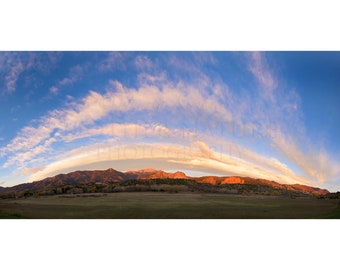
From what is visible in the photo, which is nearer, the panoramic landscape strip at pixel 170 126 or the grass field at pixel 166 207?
the grass field at pixel 166 207

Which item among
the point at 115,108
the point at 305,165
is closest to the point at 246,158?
the point at 305,165

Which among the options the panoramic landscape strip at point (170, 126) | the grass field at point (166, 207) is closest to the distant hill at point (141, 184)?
the panoramic landscape strip at point (170, 126)

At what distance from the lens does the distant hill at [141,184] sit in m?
7.24

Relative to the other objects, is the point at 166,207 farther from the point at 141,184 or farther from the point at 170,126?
the point at 170,126

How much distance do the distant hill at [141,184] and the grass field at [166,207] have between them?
0.47 ft

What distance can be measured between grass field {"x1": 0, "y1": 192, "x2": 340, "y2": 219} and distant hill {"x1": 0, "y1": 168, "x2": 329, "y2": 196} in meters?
0.14

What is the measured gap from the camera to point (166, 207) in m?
7.04

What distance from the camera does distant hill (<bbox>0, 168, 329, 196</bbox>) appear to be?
7242 mm

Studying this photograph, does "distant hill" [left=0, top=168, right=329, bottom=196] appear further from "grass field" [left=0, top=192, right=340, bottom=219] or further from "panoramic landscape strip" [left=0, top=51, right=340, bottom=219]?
"grass field" [left=0, top=192, right=340, bottom=219]

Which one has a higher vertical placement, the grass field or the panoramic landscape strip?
the panoramic landscape strip

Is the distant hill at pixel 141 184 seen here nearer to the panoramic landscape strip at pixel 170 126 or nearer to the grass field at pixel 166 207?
the panoramic landscape strip at pixel 170 126

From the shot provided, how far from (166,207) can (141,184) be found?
720 millimetres

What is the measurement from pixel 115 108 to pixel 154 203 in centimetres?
214

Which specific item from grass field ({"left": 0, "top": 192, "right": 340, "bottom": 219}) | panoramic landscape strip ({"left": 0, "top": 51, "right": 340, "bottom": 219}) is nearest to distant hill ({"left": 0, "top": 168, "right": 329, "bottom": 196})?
panoramic landscape strip ({"left": 0, "top": 51, "right": 340, "bottom": 219})
